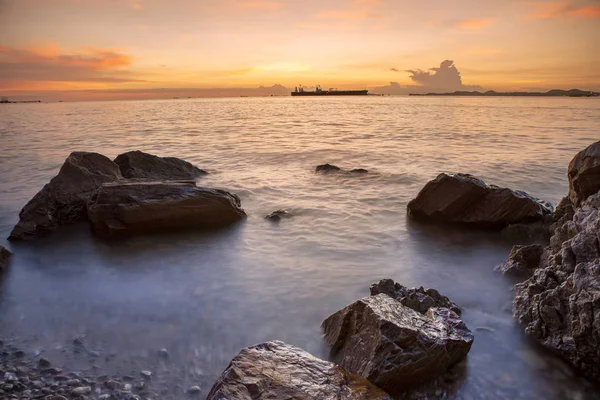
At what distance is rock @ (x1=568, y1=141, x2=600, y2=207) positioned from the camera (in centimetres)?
572

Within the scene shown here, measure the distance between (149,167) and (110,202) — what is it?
3.92 m

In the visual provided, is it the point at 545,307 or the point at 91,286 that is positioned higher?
the point at 545,307

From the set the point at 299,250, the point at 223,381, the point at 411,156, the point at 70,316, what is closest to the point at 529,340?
the point at 223,381

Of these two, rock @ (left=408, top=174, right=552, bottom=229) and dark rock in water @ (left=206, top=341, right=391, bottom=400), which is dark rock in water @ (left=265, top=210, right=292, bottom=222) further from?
dark rock in water @ (left=206, top=341, right=391, bottom=400)

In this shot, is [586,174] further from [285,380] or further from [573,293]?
[285,380]

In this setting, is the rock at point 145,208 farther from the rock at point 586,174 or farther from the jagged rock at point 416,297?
the rock at point 586,174

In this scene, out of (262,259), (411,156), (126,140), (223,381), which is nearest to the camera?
(223,381)

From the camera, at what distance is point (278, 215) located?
936 centimetres

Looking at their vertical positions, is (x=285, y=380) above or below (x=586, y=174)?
below

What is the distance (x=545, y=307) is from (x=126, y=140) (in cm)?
2471

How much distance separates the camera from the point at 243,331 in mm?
4809

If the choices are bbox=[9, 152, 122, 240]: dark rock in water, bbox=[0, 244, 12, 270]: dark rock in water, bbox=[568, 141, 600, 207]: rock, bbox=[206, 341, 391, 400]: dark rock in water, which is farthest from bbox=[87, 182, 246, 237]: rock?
bbox=[568, 141, 600, 207]: rock

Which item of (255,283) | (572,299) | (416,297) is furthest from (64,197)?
(572,299)

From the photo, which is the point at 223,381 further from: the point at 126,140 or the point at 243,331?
the point at 126,140
